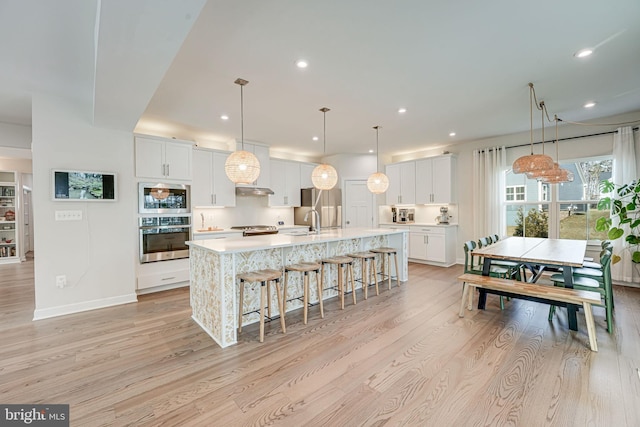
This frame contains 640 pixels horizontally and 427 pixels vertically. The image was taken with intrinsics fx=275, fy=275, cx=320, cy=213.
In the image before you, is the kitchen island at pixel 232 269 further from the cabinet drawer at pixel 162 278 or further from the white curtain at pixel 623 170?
the white curtain at pixel 623 170

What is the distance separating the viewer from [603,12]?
2100 millimetres

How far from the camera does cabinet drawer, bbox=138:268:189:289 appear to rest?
4.29 metres

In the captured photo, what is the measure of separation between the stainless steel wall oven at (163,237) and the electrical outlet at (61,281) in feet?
2.97

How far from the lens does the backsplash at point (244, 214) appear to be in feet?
18.5

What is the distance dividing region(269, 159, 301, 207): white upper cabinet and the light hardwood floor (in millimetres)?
3514

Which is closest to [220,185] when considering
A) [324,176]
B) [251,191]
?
[251,191]

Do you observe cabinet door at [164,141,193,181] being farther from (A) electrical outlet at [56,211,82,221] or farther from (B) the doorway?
(B) the doorway

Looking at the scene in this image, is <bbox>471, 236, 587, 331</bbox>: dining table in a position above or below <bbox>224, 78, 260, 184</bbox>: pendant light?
below

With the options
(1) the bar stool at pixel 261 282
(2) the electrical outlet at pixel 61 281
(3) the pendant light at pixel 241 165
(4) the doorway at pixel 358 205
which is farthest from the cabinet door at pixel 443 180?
(2) the electrical outlet at pixel 61 281

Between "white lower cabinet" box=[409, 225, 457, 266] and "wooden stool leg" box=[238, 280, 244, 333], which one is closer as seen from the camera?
"wooden stool leg" box=[238, 280, 244, 333]

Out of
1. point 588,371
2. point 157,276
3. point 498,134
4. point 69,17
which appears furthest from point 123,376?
point 498,134

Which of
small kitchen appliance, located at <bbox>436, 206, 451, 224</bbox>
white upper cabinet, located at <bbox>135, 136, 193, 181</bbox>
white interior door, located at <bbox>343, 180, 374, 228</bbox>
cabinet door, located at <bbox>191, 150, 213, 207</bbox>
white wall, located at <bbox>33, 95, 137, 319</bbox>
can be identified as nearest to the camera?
white wall, located at <bbox>33, 95, 137, 319</bbox>

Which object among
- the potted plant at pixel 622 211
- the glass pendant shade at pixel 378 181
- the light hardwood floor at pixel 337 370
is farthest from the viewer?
the glass pendant shade at pixel 378 181

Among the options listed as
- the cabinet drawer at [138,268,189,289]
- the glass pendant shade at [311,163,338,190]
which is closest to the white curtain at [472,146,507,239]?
the glass pendant shade at [311,163,338,190]
